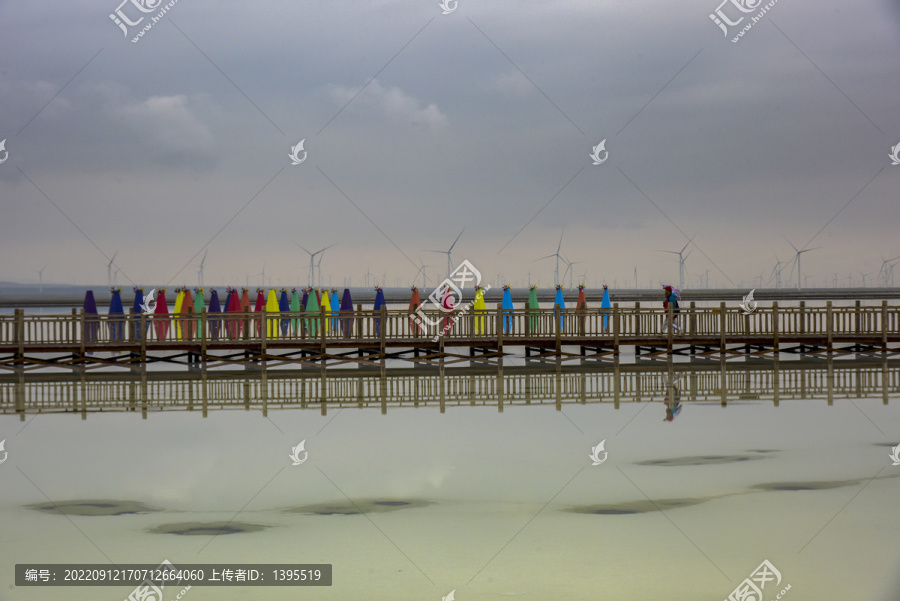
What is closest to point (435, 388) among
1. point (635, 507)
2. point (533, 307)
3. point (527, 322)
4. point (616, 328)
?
point (527, 322)

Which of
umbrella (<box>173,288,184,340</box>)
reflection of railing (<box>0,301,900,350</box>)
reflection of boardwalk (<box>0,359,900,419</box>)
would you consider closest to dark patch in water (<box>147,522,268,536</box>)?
reflection of boardwalk (<box>0,359,900,419</box>)

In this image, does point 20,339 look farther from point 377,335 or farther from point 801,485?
point 801,485

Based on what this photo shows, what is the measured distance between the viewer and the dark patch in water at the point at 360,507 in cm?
961

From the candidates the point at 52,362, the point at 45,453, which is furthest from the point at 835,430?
the point at 52,362

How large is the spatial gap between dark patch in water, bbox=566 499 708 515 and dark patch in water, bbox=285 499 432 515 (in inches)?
67.5

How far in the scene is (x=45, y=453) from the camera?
42.2 ft

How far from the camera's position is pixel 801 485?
1066 centimetres

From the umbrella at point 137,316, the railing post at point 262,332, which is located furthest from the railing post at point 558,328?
the umbrella at point 137,316

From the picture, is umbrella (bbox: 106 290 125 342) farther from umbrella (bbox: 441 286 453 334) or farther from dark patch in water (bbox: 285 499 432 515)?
dark patch in water (bbox: 285 499 432 515)

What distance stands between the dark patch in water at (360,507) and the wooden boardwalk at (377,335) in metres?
15.2

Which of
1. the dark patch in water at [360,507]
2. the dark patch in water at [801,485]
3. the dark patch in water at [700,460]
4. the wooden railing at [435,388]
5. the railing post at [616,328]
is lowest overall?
the dark patch in water at [360,507]

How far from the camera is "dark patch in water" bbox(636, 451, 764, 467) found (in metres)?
11.9

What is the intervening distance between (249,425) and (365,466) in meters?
3.98

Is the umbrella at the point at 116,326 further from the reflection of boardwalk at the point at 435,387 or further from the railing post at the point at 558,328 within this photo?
the railing post at the point at 558,328
